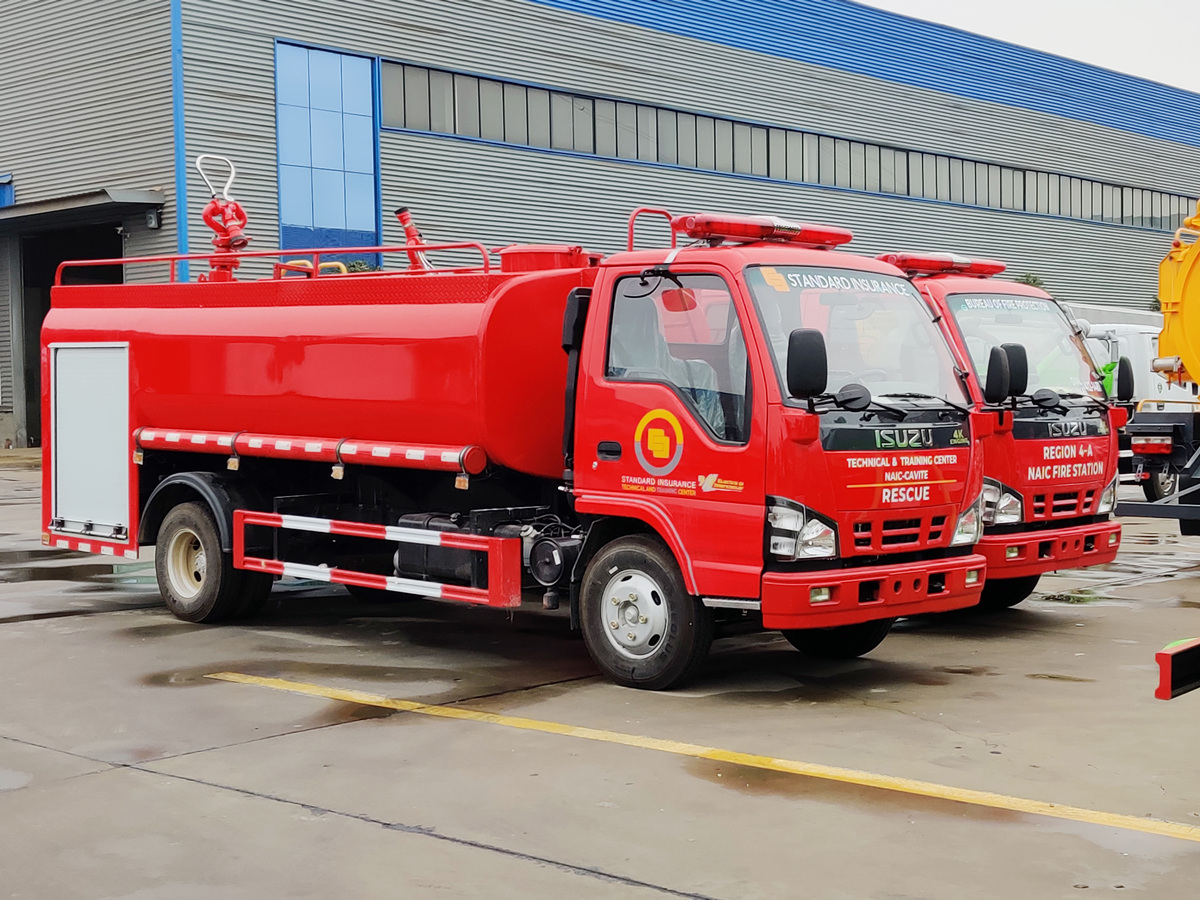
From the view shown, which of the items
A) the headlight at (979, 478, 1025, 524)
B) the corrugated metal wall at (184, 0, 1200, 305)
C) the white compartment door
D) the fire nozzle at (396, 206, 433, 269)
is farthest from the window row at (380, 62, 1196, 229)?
the headlight at (979, 478, 1025, 524)

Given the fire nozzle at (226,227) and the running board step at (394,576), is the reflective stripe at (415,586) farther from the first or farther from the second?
the fire nozzle at (226,227)

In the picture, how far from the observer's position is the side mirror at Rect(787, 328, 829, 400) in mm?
7301

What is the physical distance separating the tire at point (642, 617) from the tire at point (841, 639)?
1.23 metres

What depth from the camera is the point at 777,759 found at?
258 inches

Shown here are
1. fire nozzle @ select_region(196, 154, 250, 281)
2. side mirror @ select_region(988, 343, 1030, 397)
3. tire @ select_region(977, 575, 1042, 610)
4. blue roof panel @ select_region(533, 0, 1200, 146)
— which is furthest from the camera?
blue roof panel @ select_region(533, 0, 1200, 146)

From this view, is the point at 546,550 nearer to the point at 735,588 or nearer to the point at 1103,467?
the point at 735,588

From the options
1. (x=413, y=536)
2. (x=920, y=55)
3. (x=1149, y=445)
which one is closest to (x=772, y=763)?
(x=413, y=536)

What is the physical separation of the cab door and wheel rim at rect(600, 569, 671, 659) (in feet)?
1.00

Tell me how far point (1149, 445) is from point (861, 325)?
656cm

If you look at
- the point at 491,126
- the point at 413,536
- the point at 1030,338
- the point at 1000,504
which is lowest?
the point at 413,536

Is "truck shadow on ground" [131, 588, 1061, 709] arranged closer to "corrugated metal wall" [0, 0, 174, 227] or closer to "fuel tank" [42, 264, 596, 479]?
"fuel tank" [42, 264, 596, 479]

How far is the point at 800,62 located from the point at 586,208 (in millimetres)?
10254

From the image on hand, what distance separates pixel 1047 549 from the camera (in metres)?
9.96

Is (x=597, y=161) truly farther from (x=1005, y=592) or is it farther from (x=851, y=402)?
(x=851, y=402)
